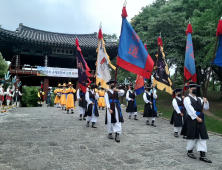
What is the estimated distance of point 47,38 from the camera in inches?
943

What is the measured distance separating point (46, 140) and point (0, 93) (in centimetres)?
760

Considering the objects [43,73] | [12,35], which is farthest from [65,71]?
[12,35]

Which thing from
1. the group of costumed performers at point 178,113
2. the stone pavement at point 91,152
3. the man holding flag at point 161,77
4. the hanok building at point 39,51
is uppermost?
the hanok building at point 39,51

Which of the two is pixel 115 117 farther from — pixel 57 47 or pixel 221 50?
pixel 57 47

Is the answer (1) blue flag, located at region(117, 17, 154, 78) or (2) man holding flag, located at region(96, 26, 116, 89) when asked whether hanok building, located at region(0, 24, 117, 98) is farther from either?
(1) blue flag, located at region(117, 17, 154, 78)

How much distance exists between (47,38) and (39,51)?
3043mm

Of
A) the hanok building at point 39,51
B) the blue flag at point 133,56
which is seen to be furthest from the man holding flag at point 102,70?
the hanok building at point 39,51

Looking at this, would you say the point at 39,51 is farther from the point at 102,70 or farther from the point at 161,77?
the point at 161,77

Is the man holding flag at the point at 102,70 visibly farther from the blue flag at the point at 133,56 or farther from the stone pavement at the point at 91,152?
the stone pavement at the point at 91,152

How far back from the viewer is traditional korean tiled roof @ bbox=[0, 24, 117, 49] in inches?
760

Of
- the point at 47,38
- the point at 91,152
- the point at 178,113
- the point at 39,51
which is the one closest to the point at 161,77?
the point at 178,113

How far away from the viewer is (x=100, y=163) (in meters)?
4.14

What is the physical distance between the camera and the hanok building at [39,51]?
19.3 m

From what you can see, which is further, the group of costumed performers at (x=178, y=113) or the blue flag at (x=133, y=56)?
the blue flag at (x=133, y=56)
